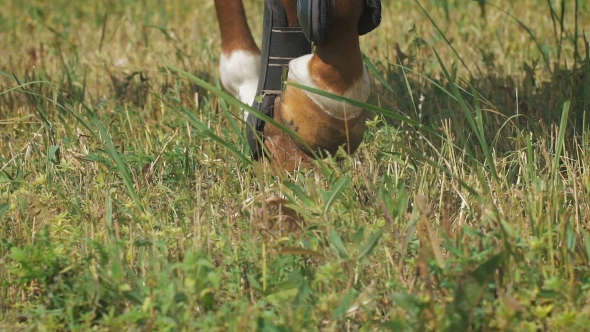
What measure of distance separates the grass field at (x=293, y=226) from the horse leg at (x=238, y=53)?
0.18 metres

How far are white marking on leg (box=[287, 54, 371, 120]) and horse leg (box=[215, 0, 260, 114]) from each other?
0.55m

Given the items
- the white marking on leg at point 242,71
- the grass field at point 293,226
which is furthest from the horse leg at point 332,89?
the white marking on leg at point 242,71

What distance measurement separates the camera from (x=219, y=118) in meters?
3.00

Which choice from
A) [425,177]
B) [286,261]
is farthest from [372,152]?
[286,261]

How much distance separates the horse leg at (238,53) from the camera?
2811 millimetres

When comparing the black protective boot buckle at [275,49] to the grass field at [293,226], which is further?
the black protective boot buckle at [275,49]

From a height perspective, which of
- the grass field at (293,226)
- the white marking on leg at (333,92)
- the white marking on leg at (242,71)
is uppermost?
the white marking on leg at (333,92)

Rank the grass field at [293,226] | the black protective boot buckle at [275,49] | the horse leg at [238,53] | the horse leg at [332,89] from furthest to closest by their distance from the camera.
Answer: the horse leg at [238,53] → the black protective boot buckle at [275,49] → the horse leg at [332,89] → the grass field at [293,226]

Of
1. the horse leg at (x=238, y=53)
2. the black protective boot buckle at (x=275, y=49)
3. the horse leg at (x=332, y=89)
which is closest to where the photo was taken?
the horse leg at (x=332, y=89)

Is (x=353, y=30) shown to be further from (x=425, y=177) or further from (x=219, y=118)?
(x=219, y=118)

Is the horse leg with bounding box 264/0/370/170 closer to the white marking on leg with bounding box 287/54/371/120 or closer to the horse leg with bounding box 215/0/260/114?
the white marking on leg with bounding box 287/54/371/120

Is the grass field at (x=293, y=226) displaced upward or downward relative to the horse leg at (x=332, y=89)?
downward

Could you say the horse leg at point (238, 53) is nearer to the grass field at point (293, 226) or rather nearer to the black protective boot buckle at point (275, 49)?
the grass field at point (293, 226)

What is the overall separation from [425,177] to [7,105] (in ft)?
5.86
